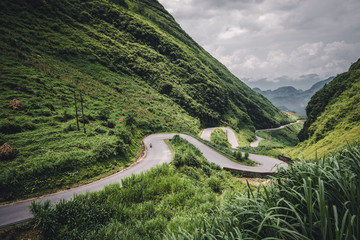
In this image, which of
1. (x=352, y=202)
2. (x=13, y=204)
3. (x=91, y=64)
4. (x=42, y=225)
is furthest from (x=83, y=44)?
(x=352, y=202)

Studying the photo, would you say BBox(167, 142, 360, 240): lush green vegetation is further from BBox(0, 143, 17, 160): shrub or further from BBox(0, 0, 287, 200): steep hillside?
BBox(0, 143, 17, 160): shrub

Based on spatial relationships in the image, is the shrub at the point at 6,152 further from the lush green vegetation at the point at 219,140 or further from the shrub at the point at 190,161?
the lush green vegetation at the point at 219,140

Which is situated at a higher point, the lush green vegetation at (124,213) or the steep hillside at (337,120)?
the steep hillside at (337,120)

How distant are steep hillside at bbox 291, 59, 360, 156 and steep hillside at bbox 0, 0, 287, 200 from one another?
2354 centimetres

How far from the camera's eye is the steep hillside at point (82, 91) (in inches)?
489

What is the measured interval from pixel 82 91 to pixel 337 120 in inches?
1844

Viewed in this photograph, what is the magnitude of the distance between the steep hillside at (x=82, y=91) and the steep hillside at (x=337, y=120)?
23.5 metres

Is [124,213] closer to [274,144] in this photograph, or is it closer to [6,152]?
[6,152]

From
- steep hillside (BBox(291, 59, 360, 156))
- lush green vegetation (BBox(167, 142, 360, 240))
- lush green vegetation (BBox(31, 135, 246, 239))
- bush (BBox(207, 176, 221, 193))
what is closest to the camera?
lush green vegetation (BBox(167, 142, 360, 240))

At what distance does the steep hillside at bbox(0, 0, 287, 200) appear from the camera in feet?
40.8

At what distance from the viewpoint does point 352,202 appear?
152 centimetres

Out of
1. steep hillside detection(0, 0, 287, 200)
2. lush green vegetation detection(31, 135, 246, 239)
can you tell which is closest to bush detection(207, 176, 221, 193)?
lush green vegetation detection(31, 135, 246, 239)

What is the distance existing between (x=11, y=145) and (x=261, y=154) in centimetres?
3059

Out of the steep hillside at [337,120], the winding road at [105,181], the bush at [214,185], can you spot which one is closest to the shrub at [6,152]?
the winding road at [105,181]
